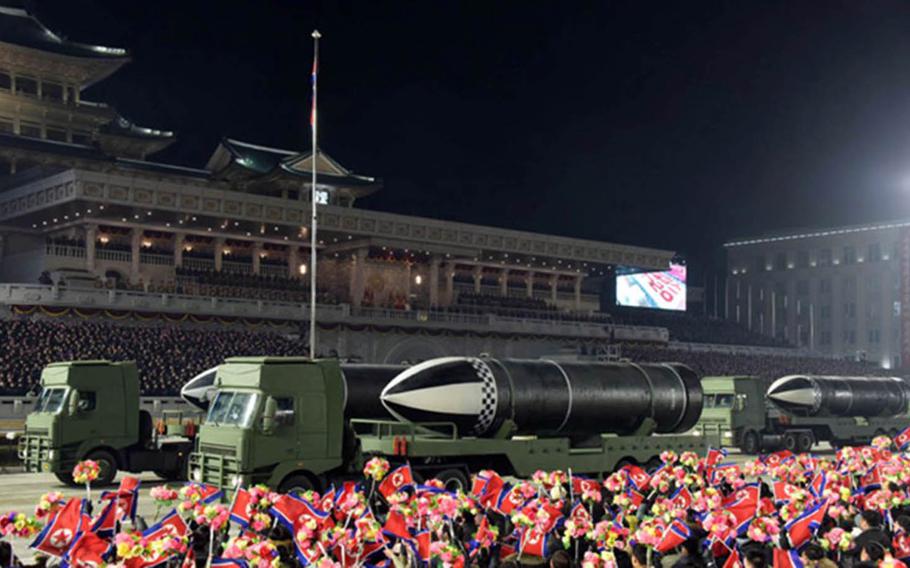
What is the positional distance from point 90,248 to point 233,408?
43.7 m

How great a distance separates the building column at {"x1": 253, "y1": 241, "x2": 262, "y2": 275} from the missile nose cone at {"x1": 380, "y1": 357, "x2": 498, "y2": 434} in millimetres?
46015

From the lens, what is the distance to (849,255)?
11881 centimetres

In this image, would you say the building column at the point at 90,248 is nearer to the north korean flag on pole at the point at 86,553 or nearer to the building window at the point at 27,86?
the building window at the point at 27,86

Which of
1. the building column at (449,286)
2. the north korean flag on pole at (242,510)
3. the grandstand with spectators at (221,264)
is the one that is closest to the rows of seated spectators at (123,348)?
the grandstand with spectators at (221,264)

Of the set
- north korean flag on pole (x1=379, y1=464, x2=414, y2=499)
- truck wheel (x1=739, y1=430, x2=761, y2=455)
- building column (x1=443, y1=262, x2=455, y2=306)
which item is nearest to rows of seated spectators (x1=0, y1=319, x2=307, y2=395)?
building column (x1=443, y1=262, x2=455, y2=306)

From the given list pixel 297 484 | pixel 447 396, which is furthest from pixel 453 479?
pixel 297 484

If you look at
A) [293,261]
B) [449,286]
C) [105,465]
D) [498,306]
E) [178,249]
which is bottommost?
[105,465]

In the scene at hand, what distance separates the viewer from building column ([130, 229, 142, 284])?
62.3 m

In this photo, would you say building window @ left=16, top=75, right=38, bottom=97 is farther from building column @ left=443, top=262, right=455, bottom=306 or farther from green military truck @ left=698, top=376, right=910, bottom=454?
green military truck @ left=698, top=376, right=910, bottom=454

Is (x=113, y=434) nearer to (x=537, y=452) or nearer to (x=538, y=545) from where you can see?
(x=537, y=452)

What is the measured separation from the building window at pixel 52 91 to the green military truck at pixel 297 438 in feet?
201

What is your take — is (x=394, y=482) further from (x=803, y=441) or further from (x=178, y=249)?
(x=178, y=249)

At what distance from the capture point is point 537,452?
24.4 metres

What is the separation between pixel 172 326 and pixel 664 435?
1402 inches
